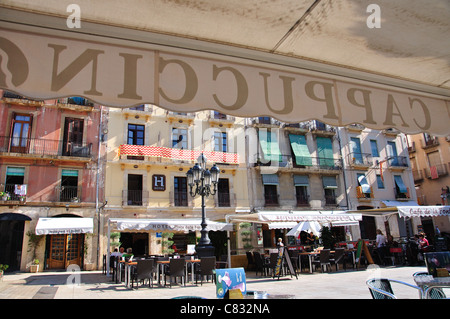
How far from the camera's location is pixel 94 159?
20172 mm

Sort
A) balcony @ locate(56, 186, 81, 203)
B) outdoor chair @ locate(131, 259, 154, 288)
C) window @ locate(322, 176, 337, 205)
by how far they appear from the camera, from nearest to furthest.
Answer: outdoor chair @ locate(131, 259, 154, 288), balcony @ locate(56, 186, 81, 203), window @ locate(322, 176, 337, 205)

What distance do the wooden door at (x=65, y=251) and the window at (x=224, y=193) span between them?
8.68m

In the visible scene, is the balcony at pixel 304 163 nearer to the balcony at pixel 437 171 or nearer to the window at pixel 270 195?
the window at pixel 270 195

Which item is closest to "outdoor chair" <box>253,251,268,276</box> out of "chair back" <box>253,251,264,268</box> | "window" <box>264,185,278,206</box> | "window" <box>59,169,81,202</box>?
"chair back" <box>253,251,264,268</box>

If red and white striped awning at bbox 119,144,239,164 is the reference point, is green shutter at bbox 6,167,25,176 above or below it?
below

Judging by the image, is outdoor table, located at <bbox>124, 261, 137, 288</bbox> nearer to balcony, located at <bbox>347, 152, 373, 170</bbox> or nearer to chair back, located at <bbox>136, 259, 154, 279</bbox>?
chair back, located at <bbox>136, 259, 154, 279</bbox>

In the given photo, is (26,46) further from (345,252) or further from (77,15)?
(345,252)

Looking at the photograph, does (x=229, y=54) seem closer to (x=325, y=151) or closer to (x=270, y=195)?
(x=270, y=195)

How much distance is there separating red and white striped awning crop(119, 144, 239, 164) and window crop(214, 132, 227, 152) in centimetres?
73

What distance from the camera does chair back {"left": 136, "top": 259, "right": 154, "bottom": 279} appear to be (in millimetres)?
9531

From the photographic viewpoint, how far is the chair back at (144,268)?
9531 mm

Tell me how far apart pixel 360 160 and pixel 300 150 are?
538 cm
